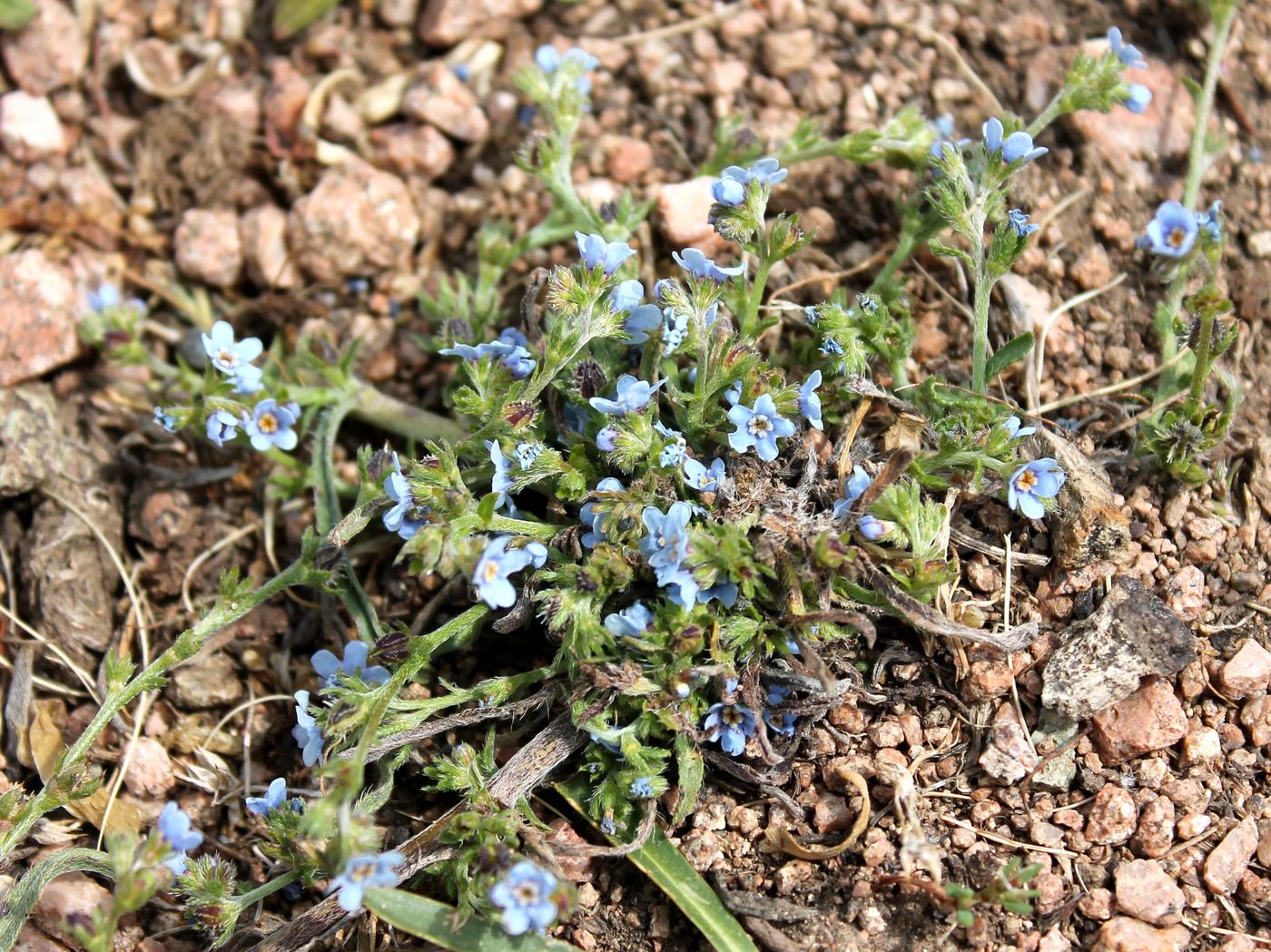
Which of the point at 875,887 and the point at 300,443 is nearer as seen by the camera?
the point at 875,887

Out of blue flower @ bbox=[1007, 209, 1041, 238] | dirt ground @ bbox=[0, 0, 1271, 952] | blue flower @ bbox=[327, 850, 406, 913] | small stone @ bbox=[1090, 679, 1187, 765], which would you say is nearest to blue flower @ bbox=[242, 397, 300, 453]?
dirt ground @ bbox=[0, 0, 1271, 952]

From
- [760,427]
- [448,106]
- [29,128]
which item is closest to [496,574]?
[760,427]

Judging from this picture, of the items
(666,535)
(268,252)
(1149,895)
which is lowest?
(1149,895)

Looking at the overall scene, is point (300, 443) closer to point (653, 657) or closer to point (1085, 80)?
point (653, 657)

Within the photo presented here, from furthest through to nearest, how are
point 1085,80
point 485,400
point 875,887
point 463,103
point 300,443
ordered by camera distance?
point 463,103, point 300,443, point 1085,80, point 485,400, point 875,887

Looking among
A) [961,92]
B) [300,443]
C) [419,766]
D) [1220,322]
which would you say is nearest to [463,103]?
[300,443]

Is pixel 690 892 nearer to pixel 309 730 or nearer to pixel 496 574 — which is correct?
pixel 496 574

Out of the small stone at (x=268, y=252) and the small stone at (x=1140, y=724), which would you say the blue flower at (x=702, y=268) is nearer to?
the small stone at (x=1140, y=724)
